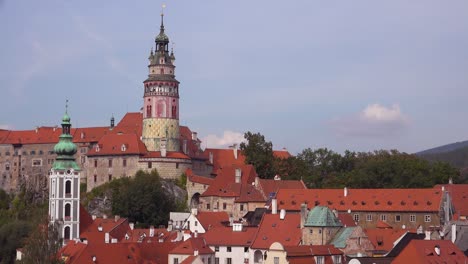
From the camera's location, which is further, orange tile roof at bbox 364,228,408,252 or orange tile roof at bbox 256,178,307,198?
orange tile roof at bbox 256,178,307,198

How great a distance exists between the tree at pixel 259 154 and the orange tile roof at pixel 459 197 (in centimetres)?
2697

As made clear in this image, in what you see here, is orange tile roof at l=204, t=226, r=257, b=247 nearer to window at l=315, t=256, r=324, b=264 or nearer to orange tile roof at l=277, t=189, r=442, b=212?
window at l=315, t=256, r=324, b=264

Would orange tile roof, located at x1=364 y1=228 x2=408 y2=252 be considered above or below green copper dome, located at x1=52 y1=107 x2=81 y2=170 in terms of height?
below

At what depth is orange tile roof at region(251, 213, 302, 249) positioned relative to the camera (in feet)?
270

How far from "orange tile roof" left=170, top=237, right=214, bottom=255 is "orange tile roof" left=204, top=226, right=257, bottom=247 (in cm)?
90

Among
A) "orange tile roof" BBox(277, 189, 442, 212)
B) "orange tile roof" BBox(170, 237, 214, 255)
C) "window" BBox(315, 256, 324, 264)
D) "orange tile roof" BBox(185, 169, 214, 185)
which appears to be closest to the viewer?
"window" BBox(315, 256, 324, 264)

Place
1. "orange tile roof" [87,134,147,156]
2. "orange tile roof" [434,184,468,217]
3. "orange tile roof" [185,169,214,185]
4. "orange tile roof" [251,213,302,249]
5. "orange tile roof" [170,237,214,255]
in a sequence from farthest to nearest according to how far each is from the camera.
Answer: "orange tile roof" [87,134,147,156] < "orange tile roof" [185,169,214,185] < "orange tile roof" [434,184,468,217] < "orange tile roof" [251,213,302,249] < "orange tile roof" [170,237,214,255]

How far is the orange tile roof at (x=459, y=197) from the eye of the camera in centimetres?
9900

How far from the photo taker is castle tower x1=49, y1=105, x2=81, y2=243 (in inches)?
3600

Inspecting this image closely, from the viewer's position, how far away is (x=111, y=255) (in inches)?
3034

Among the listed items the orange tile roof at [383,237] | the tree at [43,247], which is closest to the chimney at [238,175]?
the orange tile roof at [383,237]

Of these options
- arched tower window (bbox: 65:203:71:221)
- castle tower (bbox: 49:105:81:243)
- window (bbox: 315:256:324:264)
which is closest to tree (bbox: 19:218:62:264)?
castle tower (bbox: 49:105:81:243)

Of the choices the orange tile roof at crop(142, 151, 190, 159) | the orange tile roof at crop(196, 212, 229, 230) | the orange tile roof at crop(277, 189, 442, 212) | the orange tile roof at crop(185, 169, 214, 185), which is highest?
the orange tile roof at crop(142, 151, 190, 159)

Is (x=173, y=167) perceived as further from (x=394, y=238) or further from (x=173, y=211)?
(x=394, y=238)
